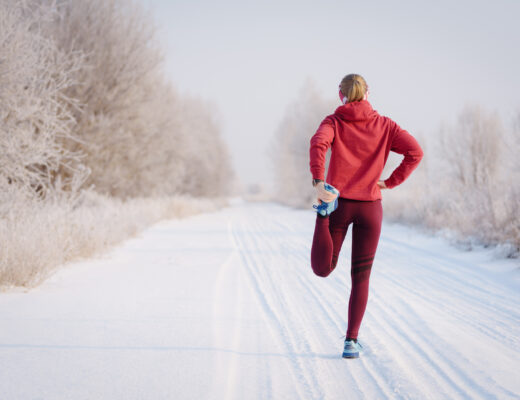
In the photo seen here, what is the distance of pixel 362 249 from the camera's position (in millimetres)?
2885

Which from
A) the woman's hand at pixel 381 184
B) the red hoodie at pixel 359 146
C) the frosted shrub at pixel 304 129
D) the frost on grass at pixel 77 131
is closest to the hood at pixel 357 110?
the red hoodie at pixel 359 146

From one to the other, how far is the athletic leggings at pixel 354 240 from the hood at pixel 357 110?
0.60 metres

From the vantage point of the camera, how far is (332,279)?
557cm

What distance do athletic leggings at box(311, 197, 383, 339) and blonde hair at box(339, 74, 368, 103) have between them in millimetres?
751

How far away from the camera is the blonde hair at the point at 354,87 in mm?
2807

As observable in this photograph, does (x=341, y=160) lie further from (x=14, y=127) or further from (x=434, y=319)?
(x=14, y=127)

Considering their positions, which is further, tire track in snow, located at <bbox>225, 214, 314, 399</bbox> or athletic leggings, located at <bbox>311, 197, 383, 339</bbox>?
athletic leggings, located at <bbox>311, 197, 383, 339</bbox>

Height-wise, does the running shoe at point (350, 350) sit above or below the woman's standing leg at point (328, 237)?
below

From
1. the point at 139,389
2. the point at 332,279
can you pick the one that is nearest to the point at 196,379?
the point at 139,389

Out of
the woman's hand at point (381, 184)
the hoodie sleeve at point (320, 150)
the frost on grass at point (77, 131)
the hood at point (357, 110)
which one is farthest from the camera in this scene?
the frost on grass at point (77, 131)

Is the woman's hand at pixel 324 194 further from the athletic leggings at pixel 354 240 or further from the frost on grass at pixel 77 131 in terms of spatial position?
the frost on grass at pixel 77 131

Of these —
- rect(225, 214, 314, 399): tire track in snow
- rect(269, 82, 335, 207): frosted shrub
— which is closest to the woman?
rect(225, 214, 314, 399): tire track in snow

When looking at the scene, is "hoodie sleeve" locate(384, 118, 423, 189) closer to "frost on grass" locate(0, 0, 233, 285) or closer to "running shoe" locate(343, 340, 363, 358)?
"running shoe" locate(343, 340, 363, 358)

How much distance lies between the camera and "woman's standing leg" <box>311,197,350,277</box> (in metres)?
2.82
